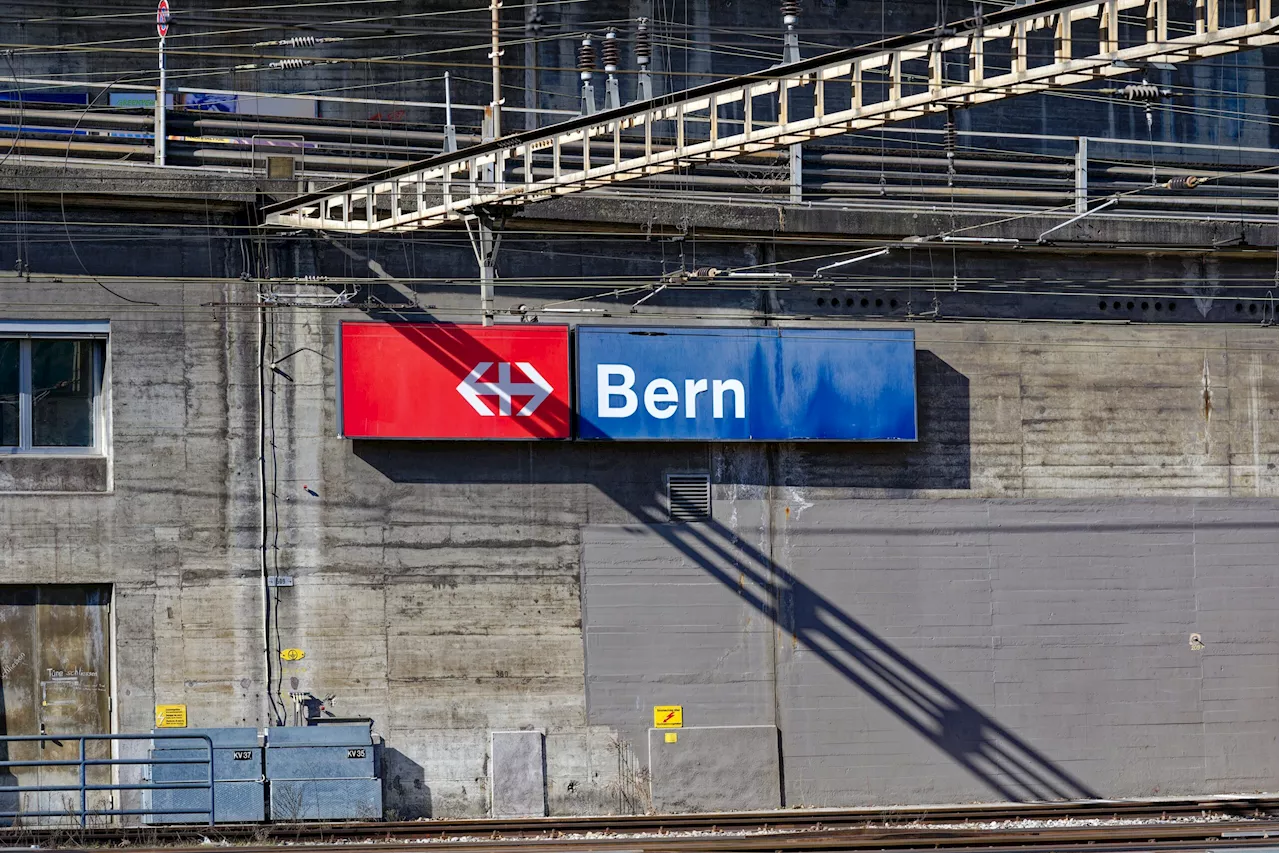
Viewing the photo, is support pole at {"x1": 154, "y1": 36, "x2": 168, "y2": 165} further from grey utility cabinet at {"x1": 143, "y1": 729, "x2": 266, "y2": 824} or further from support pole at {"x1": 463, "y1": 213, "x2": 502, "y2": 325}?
grey utility cabinet at {"x1": 143, "y1": 729, "x2": 266, "y2": 824}

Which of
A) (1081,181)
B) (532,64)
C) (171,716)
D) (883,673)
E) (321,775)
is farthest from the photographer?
(532,64)

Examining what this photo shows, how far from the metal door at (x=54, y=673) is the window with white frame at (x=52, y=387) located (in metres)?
1.72

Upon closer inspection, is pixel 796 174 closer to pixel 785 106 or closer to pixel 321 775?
pixel 785 106

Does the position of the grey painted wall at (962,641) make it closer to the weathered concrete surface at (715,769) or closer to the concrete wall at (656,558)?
the concrete wall at (656,558)

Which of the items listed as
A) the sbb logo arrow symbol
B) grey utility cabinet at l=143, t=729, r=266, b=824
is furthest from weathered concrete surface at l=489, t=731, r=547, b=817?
the sbb logo arrow symbol

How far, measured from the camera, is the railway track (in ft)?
50.1

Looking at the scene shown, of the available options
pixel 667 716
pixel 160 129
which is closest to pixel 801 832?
pixel 667 716

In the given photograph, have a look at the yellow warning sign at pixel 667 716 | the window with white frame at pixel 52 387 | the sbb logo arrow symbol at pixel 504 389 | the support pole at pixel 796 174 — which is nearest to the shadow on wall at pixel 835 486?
the sbb logo arrow symbol at pixel 504 389

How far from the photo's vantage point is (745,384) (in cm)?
1833

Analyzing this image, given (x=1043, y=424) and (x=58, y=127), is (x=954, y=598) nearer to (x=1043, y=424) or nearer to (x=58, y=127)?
(x=1043, y=424)

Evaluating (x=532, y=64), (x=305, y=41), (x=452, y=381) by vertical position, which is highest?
(x=532, y=64)

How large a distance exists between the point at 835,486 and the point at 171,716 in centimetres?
832

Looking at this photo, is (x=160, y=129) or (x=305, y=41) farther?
(x=305, y=41)

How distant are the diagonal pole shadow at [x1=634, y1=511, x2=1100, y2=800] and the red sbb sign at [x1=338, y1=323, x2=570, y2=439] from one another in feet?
6.81
